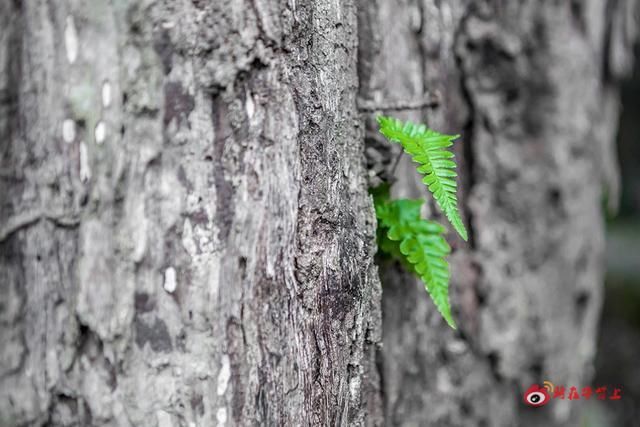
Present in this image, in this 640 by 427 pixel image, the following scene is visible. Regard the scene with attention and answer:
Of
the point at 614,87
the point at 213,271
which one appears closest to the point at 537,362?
the point at 614,87

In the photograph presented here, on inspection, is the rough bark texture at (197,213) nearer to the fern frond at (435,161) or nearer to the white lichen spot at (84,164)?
the white lichen spot at (84,164)

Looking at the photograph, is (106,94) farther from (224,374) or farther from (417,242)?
(417,242)

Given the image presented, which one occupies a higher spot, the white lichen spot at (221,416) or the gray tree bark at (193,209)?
the gray tree bark at (193,209)

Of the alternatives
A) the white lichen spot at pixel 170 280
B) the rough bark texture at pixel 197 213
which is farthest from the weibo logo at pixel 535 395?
the white lichen spot at pixel 170 280

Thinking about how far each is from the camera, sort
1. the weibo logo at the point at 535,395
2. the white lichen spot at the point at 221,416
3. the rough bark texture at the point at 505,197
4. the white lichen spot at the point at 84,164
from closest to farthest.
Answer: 1. the white lichen spot at the point at 221,416
2. the white lichen spot at the point at 84,164
3. the rough bark texture at the point at 505,197
4. the weibo logo at the point at 535,395

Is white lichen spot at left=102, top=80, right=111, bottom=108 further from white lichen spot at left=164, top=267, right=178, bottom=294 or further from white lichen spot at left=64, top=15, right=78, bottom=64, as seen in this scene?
white lichen spot at left=164, top=267, right=178, bottom=294

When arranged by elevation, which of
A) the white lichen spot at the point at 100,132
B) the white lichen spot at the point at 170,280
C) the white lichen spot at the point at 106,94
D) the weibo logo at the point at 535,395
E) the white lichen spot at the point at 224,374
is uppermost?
the white lichen spot at the point at 106,94

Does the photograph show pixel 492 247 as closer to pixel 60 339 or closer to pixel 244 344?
pixel 244 344
